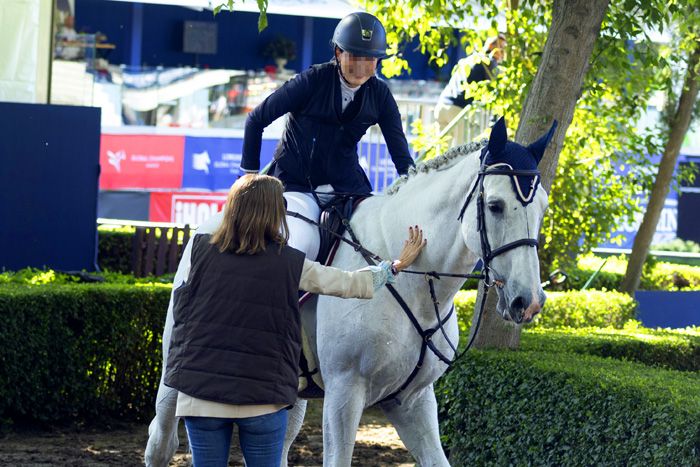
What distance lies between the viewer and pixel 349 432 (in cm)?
490

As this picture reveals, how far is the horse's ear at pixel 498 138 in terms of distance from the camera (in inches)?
185

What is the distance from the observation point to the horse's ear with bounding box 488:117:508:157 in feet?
15.4

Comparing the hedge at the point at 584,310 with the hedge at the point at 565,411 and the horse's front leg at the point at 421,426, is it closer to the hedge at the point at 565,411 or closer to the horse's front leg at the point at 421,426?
the hedge at the point at 565,411

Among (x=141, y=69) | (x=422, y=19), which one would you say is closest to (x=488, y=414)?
(x=422, y=19)

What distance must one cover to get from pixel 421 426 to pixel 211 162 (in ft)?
54.0

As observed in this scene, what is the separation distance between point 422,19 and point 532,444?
5.17m

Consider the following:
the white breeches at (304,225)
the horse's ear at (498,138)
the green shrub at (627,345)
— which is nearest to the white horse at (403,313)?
the horse's ear at (498,138)

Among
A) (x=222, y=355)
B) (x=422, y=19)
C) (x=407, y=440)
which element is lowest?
(x=407, y=440)

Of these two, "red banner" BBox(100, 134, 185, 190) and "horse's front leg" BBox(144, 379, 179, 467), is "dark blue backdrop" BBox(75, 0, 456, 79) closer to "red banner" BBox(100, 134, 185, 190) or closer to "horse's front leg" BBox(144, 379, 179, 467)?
"red banner" BBox(100, 134, 185, 190)

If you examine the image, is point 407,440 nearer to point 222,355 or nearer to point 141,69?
point 222,355

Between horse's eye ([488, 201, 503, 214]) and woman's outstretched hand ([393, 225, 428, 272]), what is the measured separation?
414mm

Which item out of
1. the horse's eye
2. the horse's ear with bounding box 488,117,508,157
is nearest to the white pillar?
the horse's ear with bounding box 488,117,508,157

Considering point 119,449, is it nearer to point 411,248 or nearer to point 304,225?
point 304,225

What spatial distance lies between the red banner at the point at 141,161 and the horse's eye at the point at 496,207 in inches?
639
